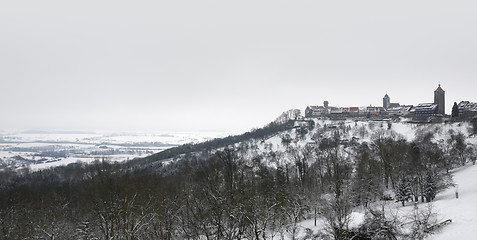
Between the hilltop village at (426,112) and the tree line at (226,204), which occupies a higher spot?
the hilltop village at (426,112)

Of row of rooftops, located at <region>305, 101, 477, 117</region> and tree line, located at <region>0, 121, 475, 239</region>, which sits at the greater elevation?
row of rooftops, located at <region>305, 101, 477, 117</region>

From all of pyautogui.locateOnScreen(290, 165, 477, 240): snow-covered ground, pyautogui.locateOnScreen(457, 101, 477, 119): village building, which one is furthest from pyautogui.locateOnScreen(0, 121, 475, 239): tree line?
pyautogui.locateOnScreen(457, 101, 477, 119): village building

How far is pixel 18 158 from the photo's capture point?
156 metres

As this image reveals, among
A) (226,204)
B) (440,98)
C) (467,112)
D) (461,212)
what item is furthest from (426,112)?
(226,204)

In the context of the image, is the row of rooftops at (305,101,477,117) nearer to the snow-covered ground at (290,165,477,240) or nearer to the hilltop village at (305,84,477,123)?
the hilltop village at (305,84,477,123)

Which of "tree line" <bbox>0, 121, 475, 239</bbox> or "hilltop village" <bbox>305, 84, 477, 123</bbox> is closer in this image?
"tree line" <bbox>0, 121, 475, 239</bbox>

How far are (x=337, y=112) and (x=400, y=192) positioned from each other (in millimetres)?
104220

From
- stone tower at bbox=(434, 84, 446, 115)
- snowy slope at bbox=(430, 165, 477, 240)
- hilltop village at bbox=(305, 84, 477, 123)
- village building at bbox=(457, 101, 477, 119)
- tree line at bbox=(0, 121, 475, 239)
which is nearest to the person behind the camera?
snowy slope at bbox=(430, 165, 477, 240)

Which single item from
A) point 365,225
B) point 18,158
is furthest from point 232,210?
point 18,158

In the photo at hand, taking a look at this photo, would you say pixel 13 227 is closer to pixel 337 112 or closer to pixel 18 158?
pixel 337 112

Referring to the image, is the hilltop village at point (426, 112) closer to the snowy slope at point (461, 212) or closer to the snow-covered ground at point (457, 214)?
the snowy slope at point (461, 212)

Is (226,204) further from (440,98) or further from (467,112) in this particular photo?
(440,98)

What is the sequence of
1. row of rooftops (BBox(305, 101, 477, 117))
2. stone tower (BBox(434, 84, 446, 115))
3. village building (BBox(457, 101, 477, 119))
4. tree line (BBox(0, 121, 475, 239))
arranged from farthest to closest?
stone tower (BBox(434, 84, 446, 115))
row of rooftops (BBox(305, 101, 477, 117))
village building (BBox(457, 101, 477, 119))
tree line (BBox(0, 121, 475, 239))

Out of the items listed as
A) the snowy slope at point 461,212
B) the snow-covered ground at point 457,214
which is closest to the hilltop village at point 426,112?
the snowy slope at point 461,212
